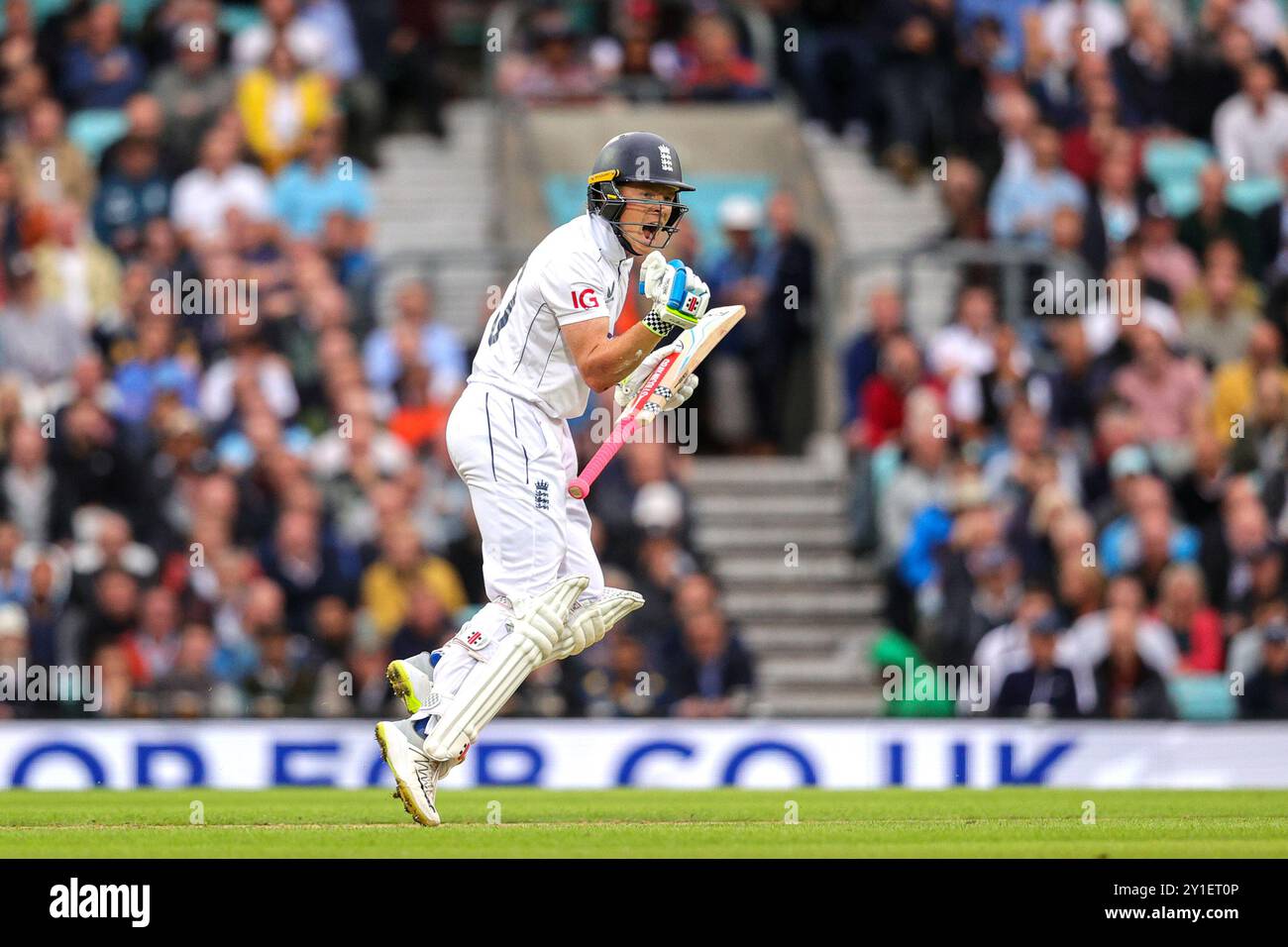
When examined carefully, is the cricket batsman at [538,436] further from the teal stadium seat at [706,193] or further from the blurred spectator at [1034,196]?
the teal stadium seat at [706,193]

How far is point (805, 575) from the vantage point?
19734 mm

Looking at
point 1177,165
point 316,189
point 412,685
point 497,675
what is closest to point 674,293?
point 497,675

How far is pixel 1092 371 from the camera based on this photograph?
19.5 meters

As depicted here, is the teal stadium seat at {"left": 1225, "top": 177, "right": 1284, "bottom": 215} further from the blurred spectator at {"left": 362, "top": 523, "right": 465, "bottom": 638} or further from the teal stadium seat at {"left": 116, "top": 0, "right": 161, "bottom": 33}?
the teal stadium seat at {"left": 116, "top": 0, "right": 161, "bottom": 33}

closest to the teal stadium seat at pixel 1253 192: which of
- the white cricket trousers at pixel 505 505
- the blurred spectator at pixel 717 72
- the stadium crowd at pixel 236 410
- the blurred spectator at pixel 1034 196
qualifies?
the blurred spectator at pixel 1034 196

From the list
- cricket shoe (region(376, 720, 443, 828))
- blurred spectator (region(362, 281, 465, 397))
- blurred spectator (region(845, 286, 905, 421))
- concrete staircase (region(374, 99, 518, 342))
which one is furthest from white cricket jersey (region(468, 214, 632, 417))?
concrete staircase (region(374, 99, 518, 342))

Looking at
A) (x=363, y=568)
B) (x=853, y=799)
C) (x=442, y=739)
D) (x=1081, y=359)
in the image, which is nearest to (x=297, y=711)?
(x=363, y=568)

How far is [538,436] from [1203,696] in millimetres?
7496

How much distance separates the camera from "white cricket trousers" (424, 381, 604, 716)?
1128 cm

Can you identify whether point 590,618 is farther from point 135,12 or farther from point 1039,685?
point 135,12

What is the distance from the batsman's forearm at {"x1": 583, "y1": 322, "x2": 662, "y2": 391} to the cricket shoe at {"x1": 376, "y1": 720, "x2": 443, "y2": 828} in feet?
5.93

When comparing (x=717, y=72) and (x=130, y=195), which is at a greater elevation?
(x=717, y=72)

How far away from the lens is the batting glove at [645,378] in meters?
11.6
